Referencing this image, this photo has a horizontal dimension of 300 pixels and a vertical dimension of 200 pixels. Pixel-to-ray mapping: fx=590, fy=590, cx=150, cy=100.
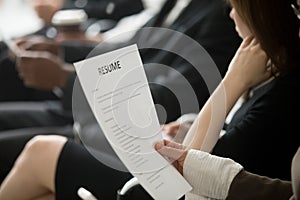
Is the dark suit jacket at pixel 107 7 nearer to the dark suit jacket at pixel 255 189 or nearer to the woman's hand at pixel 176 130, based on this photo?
the woman's hand at pixel 176 130

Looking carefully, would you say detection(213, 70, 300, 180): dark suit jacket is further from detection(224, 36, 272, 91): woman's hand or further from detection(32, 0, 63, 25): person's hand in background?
detection(32, 0, 63, 25): person's hand in background

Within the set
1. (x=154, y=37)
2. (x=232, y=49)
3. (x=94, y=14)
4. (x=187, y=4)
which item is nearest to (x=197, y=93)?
(x=154, y=37)

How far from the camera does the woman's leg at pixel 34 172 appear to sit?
1.19 meters

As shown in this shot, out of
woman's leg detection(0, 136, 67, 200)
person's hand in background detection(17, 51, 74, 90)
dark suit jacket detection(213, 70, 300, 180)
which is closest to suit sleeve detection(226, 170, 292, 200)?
dark suit jacket detection(213, 70, 300, 180)

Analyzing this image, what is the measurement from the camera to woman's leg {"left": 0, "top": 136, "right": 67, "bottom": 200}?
1186 mm

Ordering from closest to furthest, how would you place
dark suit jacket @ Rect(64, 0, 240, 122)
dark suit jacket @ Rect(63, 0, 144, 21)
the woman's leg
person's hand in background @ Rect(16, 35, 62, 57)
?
1. dark suit jacket @ Rect(64, 0, 240, 122)
2. the woman's leg
3. person's hand in background @ Rect(16, 35, 62, 57)
4. dark suit jacket @ Rect(63, 0, 144, 21)

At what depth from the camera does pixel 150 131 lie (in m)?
0.85

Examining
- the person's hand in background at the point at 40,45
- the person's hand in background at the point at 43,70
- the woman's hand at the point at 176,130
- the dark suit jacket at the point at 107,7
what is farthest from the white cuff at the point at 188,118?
the dark suit jacket at the point at 107,7

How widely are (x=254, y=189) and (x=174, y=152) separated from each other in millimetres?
131

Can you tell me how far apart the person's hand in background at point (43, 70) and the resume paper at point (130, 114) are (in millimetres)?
930

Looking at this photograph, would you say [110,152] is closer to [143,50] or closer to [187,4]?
[143,50]

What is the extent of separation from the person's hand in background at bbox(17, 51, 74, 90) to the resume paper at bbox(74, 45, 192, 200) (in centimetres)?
93

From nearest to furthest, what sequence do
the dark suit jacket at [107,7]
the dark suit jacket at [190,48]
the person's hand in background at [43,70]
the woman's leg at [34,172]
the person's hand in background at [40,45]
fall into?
1. the dark suit jacket at [190,48]
2. the woman's leg at [34,172]
3. the person's hand in background at [43,70]
4. the person's hand in background at [40,45]
5. the dark suit jacket at [107,7]

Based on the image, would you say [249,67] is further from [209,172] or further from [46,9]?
[46,9]
